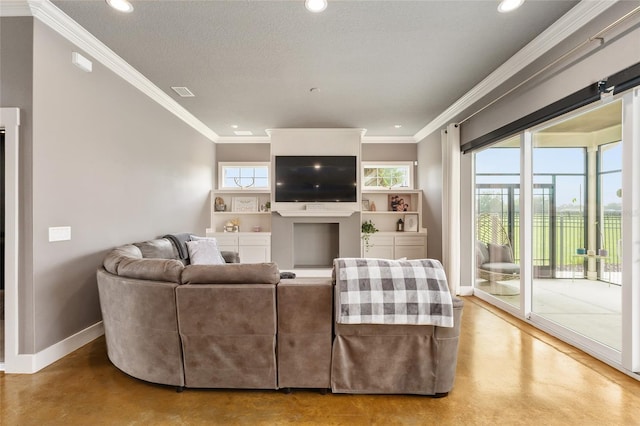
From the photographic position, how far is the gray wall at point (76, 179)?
2.49 m

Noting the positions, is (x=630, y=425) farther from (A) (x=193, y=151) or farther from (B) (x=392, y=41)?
(A) (x=193, y=151)

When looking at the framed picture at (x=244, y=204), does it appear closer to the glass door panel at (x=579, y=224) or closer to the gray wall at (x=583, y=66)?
the gray wall at (x=583, y=66)

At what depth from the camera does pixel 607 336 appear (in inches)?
106

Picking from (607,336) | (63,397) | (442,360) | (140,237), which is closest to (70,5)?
(140,237)

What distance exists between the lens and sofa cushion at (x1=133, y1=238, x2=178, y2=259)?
3.39 meters

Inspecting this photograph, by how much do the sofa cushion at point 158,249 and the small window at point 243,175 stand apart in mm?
3066

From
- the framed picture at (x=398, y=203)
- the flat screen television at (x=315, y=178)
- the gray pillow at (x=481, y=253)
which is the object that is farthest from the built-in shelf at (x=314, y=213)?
the gray pillow at (x=481, y=253)

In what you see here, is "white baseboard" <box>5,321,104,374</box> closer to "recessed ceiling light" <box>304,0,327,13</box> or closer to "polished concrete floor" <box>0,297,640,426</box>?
"polished concrete floor" <box>0,297,640,426</box>

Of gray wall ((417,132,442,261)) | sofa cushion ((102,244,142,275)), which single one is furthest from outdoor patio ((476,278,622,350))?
sofa cushion ((102,244,142,275))

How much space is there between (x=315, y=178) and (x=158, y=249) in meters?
3.19

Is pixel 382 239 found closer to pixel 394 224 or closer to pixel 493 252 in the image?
pixel 394 224

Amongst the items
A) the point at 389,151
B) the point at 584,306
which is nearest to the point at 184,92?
the point at 389,151

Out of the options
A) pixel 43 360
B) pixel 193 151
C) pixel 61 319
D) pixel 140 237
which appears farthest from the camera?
pixel 193 151

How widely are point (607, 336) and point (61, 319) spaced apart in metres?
4.56
